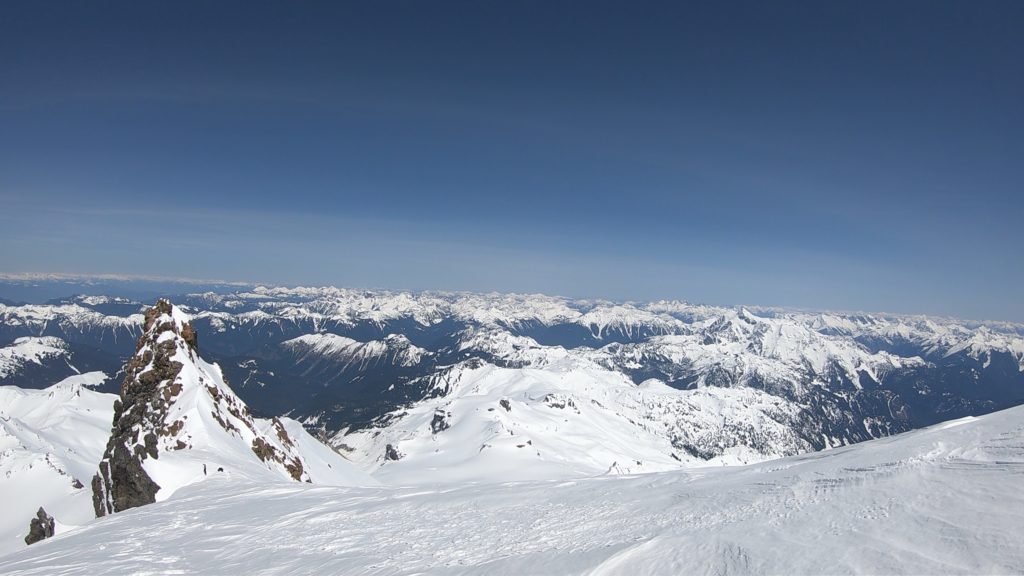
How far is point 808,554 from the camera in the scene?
8.58m

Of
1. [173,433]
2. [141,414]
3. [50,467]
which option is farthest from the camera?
[50,467]

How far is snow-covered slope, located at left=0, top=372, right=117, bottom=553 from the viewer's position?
77688 mm

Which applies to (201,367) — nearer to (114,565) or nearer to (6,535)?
(114,565)

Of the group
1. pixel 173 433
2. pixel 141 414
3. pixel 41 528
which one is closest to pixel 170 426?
pixel 173 433

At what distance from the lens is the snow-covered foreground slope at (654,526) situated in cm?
841

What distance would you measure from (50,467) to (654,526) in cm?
13442

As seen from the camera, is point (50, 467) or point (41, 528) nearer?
point (41, 528)

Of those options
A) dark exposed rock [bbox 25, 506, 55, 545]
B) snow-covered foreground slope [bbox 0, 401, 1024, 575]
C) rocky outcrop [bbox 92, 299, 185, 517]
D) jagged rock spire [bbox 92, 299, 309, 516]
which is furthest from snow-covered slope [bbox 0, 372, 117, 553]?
snow-covered foreground slope [bbox 0, 401, 1024, 575]

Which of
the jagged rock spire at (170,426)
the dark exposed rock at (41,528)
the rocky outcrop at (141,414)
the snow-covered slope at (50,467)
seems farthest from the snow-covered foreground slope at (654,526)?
the snow-covered slope at (50,467)

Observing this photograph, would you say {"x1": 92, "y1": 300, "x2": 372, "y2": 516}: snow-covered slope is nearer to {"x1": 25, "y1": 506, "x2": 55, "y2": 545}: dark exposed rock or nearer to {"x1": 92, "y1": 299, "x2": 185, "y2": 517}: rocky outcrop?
{"x1": 92, "y1": 299, "x2": 185, "y2": 517}: rocky outcrop

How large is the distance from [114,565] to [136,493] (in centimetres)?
1909

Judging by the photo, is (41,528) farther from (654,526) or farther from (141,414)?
(654,526)

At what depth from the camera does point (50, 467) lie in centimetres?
9781

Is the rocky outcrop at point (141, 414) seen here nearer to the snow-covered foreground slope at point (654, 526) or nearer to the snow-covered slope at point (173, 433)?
the snow-covered slope at point (173, 433)
